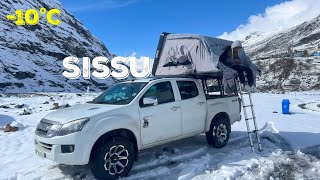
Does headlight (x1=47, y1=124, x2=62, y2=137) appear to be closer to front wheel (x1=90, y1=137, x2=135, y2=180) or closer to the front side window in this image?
front wheel (x1=90, y1=137, x2=135, y2=180)

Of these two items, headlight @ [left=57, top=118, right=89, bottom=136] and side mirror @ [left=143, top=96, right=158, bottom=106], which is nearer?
headlight @ [left=57, top=118, right=89, bottom=136]

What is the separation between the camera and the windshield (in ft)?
24.3

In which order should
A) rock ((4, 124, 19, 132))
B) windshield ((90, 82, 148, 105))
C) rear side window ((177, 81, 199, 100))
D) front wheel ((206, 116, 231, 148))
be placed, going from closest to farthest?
windshield ((90, 82, 148, 105)), rear side window ((177, 81, 199, 100)), front wheel ((206, 116, 231, 148)), rock ((4, 124, 19, 132))

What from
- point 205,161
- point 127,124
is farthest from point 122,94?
point 205,161

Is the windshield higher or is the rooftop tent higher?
the rooftop tent

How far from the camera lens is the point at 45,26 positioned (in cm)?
9525

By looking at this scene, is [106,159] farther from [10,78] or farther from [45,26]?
[45,26]

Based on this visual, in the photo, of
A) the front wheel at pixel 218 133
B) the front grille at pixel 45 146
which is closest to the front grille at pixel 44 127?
the front grille at pixel 45 146

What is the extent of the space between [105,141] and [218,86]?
4686 mm

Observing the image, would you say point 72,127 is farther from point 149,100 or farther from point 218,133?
point 218,133

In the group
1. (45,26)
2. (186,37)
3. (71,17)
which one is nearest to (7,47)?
(45,26)

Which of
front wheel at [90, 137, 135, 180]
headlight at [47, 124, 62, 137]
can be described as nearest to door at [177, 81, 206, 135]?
front wheel at [90, 137, 135, 180]

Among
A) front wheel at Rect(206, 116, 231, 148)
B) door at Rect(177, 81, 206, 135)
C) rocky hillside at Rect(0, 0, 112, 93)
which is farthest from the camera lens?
rocky hillside at Rect(0, 0, 112, 93)

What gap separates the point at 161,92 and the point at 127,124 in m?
1.51
